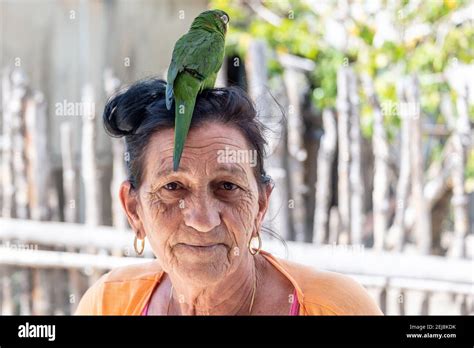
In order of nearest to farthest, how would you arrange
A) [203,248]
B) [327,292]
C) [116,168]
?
1. [327,292]
2. [203,248]
3. [116,168]

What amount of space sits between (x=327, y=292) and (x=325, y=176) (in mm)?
1048

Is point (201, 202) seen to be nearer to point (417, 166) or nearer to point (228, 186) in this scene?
point (228, 186)

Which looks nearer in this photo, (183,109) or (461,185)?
(183,109)

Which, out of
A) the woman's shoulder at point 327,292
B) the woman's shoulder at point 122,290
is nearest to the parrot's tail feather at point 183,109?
the woman's shoulder at point 122,290

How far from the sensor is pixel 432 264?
2582 millimetres

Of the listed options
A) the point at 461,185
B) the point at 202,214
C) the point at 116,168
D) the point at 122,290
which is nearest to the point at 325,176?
the point at 461,185

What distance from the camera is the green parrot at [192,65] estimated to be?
1722 millimetres

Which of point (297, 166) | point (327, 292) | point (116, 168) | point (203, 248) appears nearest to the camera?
point (327, 292)

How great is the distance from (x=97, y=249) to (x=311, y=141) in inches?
32.0

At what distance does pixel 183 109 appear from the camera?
→ 1708mm

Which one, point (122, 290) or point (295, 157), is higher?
point (295, 157)

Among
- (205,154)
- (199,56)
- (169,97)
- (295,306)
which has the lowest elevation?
(295,306)

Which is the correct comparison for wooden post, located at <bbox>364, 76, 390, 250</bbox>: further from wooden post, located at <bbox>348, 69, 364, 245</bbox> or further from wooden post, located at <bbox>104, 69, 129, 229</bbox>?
wooden post, located at <bbox>104, 69, 129, 229</bbox>

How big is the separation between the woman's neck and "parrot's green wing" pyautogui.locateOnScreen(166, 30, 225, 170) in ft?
0.88
